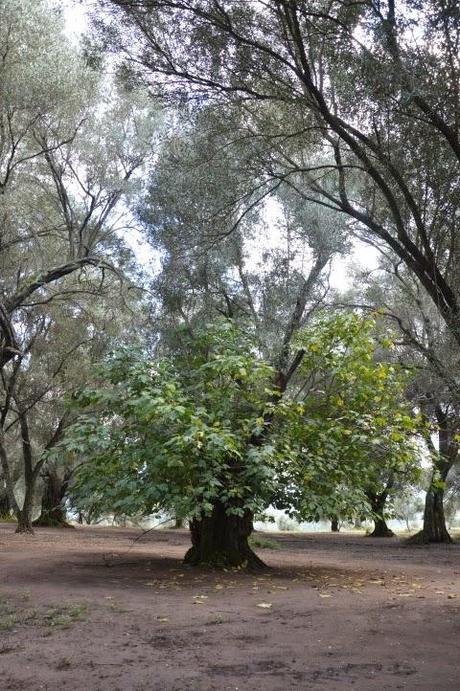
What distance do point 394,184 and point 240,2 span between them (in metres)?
3.25

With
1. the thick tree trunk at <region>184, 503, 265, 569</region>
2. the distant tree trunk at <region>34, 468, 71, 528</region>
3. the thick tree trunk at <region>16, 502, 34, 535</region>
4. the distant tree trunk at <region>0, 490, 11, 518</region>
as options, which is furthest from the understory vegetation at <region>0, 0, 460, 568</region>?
the distant tree trunk at <region>0, 490, 11, 518</region>

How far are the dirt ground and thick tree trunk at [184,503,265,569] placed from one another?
0.40 metres

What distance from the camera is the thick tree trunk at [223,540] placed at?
36.8 feet

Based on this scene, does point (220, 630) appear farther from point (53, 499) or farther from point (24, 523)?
point (53, 499)

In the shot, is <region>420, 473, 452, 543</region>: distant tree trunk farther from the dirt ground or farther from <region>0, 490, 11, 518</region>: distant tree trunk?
<region>0, 490, 11, 518</region>: distant tree trunk

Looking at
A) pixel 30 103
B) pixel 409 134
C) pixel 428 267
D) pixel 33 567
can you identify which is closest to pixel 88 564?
pixel 33 567

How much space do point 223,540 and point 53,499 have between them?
21.0m

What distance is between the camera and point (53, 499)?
3028cm

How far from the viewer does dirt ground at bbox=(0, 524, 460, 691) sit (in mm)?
4645

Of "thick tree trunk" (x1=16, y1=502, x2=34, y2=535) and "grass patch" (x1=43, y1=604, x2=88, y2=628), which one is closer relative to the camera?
"grass patch" (x1=43, y1=604, x2=88, y2=628)

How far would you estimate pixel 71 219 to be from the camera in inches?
722

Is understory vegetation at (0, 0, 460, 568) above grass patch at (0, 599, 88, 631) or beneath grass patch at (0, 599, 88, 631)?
above

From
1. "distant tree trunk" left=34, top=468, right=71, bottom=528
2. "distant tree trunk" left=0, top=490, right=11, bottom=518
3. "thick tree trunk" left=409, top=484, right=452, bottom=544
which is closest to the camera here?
"thick tree trunk" left=409, top=484, right=452, bottom=544

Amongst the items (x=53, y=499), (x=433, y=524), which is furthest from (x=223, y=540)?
(x=53, y=499)
